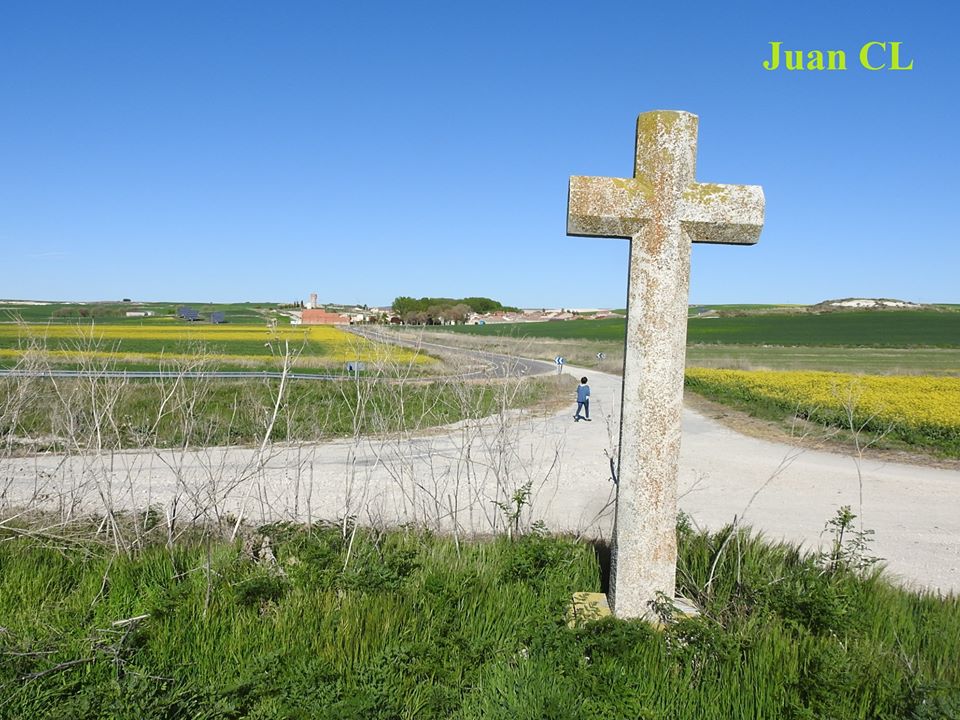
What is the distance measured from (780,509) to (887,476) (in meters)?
3.64

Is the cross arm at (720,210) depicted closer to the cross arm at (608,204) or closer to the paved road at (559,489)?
the cross arm at (608,204)

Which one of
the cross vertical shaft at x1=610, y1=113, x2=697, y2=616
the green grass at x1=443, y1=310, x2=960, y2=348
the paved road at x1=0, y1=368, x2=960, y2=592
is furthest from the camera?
the green grass at x1=443, y1=310, x2=960, y2=348

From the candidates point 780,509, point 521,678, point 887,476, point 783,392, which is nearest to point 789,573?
point 521,678

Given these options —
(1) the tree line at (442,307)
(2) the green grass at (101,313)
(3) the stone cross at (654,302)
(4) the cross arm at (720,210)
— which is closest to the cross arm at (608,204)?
(3) the stone cross at (654,302)

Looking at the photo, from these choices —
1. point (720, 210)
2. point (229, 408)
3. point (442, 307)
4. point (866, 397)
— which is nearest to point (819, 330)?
point (442, 307)

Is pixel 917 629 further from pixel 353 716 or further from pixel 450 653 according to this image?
pixel 353 716

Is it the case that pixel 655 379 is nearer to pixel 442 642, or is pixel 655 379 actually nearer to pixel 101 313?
pixel 442 642

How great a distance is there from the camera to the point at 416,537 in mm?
4969

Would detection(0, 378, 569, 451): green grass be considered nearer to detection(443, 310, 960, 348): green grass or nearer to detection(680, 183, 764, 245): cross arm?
detection(680, 183, 764, 245): cross arm

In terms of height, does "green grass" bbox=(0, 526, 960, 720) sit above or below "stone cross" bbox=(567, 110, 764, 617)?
below

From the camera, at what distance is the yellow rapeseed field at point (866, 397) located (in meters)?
13.4

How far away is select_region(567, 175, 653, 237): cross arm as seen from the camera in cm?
354

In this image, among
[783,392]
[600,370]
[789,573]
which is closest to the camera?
[789,573]

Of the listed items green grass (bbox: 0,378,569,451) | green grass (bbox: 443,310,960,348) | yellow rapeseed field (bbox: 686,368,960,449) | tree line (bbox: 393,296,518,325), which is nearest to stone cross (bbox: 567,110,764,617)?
green grass (bbox: 0,378,569,451)
